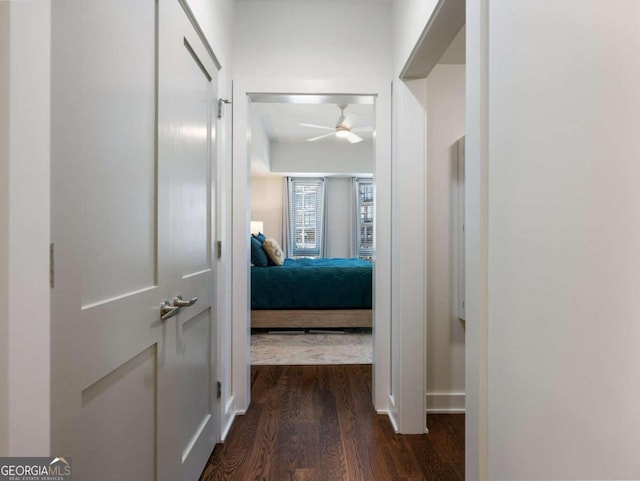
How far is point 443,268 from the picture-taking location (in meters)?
2.30

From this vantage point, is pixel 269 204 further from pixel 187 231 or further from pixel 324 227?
pixel 187 231

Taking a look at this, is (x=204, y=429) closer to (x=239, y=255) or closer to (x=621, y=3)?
(x=239, y=255)

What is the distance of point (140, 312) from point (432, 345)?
190 centimetres

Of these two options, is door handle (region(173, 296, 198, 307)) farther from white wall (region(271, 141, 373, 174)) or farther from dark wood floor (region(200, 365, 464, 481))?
white wall (region(271, 141, 373, 174))

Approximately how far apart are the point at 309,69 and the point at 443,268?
1.65 m

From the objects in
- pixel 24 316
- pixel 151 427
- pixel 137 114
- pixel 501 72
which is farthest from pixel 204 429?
pixel 501 72

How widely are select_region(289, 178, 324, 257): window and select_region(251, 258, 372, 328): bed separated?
3.50 metres

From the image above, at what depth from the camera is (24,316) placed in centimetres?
63

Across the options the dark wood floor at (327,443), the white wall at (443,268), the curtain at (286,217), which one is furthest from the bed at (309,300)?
the curtain at (286,217)

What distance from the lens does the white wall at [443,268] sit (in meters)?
2.29

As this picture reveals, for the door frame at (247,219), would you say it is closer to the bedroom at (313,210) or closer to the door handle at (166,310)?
the door handle at (166,310)

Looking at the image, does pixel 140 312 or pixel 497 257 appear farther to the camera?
pixel 140 312

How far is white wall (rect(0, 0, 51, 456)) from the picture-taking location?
60cm

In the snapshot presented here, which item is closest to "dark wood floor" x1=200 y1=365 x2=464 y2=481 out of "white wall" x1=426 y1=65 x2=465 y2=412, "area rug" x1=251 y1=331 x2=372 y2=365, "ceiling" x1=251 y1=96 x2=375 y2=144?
"white wall" x1=426 y1=65 x2=465 y2=412
